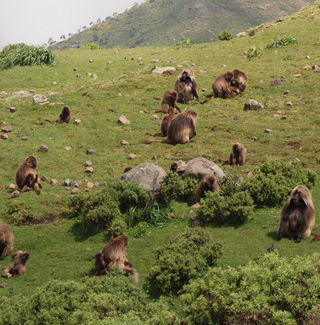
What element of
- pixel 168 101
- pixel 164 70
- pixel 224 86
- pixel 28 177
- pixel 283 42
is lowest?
pixel 28 177

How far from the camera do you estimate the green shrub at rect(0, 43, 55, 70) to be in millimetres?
26797

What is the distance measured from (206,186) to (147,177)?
149 cm

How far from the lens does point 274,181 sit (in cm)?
1171

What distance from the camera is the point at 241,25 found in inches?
3740

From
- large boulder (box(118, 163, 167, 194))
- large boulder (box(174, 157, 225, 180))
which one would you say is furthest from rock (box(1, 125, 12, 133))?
large boulder (box(174, 157, 225, 180))

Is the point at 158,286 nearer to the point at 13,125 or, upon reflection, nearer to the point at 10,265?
the point at 10,265

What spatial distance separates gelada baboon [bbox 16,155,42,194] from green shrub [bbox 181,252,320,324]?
23.6ft

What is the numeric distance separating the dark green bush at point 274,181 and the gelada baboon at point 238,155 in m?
1.52

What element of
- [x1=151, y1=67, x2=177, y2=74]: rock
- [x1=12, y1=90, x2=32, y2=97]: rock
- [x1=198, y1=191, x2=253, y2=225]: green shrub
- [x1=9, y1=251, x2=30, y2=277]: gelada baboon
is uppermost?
[x1=151, y1=67, x2=177, y2=74]: rock

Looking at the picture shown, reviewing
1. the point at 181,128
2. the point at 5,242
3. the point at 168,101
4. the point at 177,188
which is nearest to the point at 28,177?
the point at 5,242

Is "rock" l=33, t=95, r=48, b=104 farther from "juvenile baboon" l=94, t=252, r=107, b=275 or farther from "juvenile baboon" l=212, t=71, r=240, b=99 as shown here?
"juvenile baboon" l=94, t=252, r=107, b=275

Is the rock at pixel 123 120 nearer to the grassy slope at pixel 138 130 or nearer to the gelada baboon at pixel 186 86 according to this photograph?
the grassy slope at pixel 138 130

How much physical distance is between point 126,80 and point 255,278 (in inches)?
669

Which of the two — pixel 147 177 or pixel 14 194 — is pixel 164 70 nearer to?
pixel 147 177
